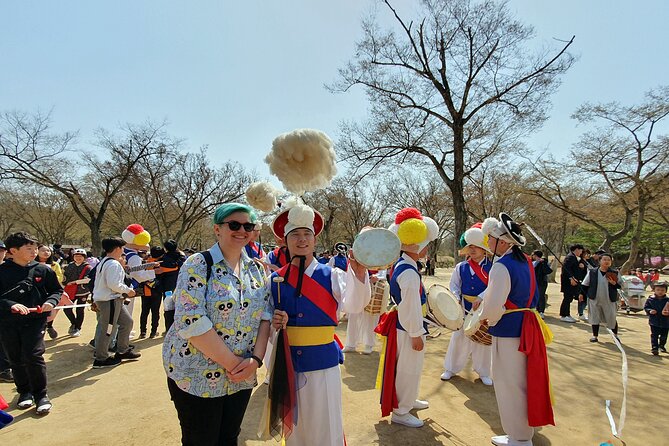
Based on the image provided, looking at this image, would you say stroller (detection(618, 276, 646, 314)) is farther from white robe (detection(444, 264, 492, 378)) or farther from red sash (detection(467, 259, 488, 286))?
red sash (detection(467, 259, 488, 286))

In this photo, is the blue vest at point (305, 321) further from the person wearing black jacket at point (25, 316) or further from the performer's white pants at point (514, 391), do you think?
the person wearing black jacket at point (25, 316)

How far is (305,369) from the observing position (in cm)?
247

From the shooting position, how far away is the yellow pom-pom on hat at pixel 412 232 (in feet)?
11.9

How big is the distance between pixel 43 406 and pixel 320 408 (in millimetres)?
3572

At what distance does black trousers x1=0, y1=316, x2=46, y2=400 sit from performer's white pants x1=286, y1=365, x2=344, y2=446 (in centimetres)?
339

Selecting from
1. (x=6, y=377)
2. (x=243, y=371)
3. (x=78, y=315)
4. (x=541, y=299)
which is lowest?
(x=6, y=377)

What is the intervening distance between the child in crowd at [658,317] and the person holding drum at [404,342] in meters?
5.79

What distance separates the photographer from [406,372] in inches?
145

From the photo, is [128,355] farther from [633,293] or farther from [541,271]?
[633,293]

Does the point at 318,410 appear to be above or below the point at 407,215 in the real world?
below

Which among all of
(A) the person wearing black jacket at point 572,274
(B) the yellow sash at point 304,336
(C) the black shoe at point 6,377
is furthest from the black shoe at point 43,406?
(A) the person wearing black jacket at point 572,274

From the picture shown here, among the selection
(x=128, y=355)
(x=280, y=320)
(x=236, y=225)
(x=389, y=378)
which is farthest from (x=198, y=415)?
(x=128, y=355)

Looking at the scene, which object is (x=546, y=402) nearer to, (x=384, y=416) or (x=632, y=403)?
(x=384, y=416)

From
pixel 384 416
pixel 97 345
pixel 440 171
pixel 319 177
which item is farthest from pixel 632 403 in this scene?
pixel 440 171
